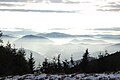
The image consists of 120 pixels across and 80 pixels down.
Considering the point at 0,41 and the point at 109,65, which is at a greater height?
the point at 0,41

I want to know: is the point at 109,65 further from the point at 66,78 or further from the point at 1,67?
the point at 66,78

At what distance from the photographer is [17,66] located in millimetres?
96188

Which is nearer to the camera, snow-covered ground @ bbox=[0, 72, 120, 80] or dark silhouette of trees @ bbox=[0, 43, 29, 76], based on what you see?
snow-covered ground @ bbox=[0, 72, 120, 80]

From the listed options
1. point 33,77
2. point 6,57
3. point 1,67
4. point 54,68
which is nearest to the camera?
point 33,77

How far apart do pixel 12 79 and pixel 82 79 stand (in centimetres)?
707

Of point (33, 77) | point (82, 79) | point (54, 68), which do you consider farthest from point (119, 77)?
point (54, 68)

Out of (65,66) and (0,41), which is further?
(65,66)

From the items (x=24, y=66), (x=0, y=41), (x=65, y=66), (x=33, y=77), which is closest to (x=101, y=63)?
(x=65, y=66)

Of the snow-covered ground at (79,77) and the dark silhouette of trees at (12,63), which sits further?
the dark silhouette of trees at (12,63)

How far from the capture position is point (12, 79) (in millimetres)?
30500

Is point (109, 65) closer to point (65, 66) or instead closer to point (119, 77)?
point (65, 66)

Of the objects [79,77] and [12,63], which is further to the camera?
[12,63]

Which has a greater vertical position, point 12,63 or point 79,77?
point 79,77

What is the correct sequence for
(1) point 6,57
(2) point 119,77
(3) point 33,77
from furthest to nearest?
(1) point 6,57 → (3) point 33,77 → (2) point 119,77
